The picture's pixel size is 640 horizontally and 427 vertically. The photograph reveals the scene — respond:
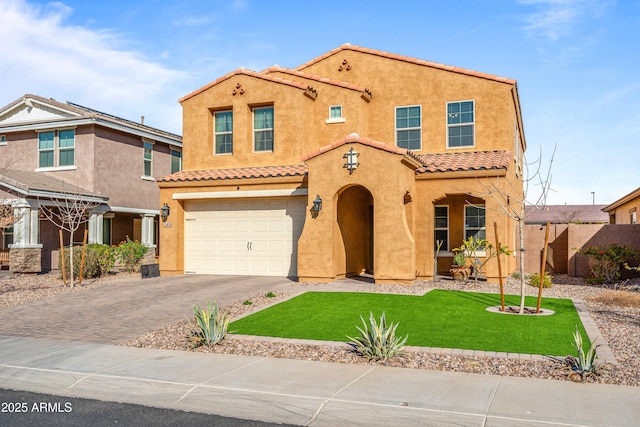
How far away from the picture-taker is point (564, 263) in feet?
69.0

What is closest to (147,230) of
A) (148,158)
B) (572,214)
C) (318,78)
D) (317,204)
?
(148,158)

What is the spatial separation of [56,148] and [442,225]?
16.9 metres

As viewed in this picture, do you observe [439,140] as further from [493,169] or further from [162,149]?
[162,149]

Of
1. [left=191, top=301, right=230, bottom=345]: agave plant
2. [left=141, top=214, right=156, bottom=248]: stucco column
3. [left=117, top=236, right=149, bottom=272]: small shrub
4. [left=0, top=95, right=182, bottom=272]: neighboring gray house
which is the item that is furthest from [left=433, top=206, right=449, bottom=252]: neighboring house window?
[left=141, top=214, right=156, bottom=248]: stucco column

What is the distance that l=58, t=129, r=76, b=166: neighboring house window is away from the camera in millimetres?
25203

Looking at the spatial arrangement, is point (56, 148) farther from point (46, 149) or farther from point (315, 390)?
point (315, 390)

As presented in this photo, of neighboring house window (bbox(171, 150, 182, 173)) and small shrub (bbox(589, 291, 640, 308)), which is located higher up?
neighboring house window (bbox(171, 150, 182, 173))

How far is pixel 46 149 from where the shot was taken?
84.9ft

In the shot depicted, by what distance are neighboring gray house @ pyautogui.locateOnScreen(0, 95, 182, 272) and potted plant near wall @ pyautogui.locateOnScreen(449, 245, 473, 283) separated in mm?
14609

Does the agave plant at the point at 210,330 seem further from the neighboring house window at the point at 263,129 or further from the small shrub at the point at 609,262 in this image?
the small shrub at the point at 609,262

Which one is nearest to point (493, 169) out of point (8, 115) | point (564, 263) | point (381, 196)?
point (381, 196)

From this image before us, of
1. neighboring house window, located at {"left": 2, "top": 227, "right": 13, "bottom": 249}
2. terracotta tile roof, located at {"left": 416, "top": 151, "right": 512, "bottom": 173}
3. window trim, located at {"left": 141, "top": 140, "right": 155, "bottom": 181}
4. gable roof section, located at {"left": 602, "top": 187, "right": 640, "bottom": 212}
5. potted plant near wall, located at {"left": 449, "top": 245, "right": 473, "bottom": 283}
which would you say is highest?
window trim, located at {"left": 141, "top": 140, "right": 155, "bottom": 181}

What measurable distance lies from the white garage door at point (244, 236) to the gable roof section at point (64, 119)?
7.38 meters

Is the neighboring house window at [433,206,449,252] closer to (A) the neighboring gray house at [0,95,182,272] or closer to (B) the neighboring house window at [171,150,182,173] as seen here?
(A) the neighboring gray house at [0,95,182,272]
